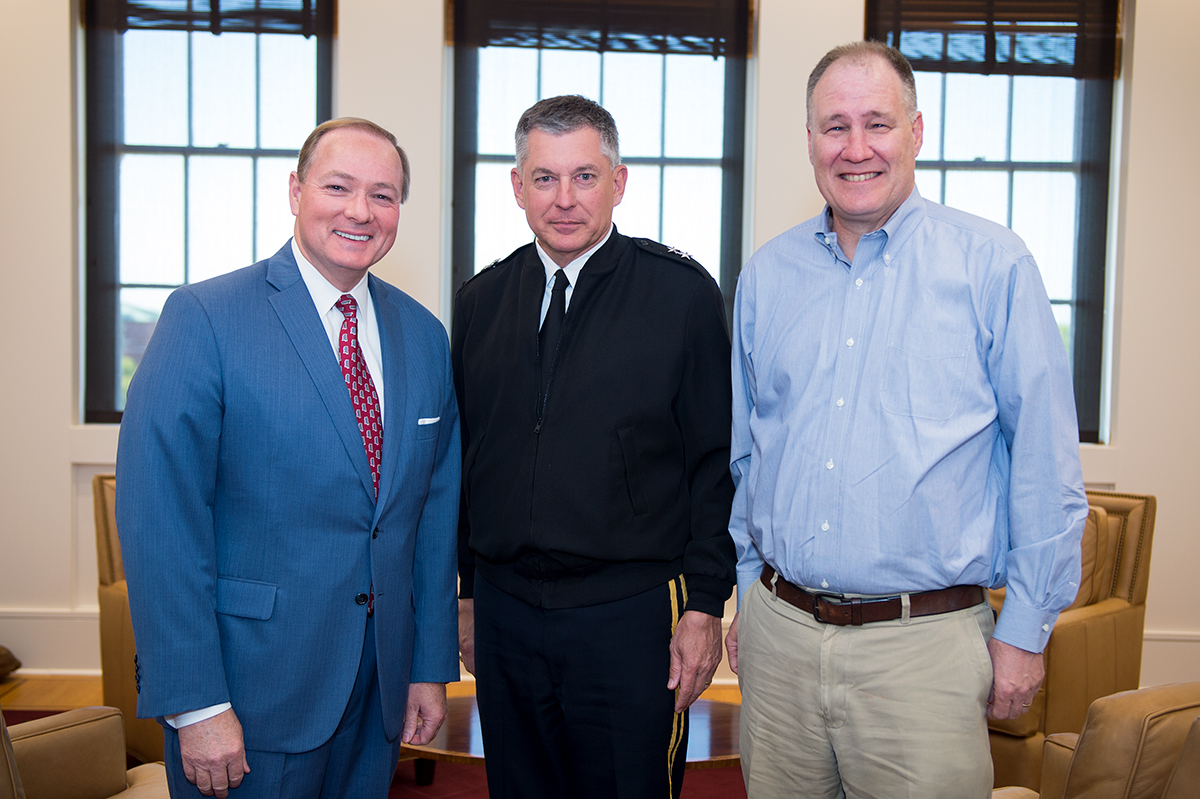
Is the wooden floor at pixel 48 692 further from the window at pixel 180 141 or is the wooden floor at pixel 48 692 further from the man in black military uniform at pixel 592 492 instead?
the man in black military uniform at pixel 592 492

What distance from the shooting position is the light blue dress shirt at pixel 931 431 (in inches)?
53.5

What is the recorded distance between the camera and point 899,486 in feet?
4.58

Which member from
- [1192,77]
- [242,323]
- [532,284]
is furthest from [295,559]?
[1192,77]

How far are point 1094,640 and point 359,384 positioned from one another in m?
2.57

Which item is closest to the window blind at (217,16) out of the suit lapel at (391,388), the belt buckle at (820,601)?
the suit lapel at (391,388)

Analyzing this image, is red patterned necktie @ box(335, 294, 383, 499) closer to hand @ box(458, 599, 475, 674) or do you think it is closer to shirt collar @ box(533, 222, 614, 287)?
shirt collar @ box(533, 222, 614, 287)

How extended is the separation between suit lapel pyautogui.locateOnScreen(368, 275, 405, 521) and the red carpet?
6.18 ft

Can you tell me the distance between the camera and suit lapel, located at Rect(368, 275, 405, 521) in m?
1.44

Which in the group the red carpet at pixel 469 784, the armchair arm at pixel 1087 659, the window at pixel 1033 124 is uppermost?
the window at pixel 1033 124

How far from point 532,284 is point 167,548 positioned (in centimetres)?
89

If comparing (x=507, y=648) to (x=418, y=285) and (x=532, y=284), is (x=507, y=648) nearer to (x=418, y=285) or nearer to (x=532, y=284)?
(x=532, y=284)

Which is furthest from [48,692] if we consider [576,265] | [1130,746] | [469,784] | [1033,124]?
[1033,124]

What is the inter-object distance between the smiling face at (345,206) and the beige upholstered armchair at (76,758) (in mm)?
1183

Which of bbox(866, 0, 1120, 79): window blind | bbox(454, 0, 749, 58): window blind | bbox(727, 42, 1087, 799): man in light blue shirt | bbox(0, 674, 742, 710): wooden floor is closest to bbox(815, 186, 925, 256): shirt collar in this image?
bbox(727, 42, 1087, 799): man in light blue shirt
